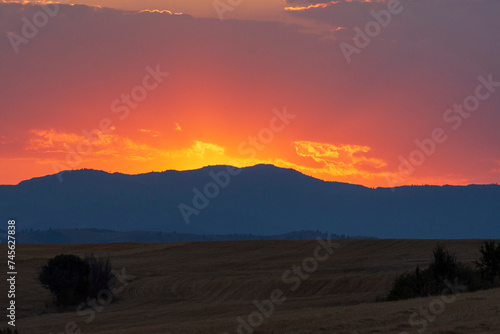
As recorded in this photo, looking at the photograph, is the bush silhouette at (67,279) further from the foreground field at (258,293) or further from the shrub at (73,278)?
the foreground field at (258,293)

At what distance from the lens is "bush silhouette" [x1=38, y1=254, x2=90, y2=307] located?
53938 mm

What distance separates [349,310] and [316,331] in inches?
233

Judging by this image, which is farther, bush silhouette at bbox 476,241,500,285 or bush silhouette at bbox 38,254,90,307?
bush silhouette at bbox 38,254,90,307

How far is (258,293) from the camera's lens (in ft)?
173

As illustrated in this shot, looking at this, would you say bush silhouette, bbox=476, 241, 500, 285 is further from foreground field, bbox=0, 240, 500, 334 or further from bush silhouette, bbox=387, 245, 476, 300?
foreground field, bbox=0, 240, 500, 334

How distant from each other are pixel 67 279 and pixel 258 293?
1494cm

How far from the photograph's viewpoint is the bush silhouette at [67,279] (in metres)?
53.9
